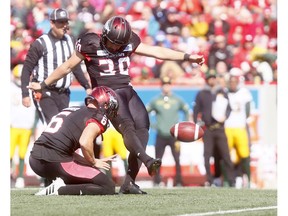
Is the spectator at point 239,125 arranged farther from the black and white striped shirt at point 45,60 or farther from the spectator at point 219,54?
the black and white striped shirt at point 45,60

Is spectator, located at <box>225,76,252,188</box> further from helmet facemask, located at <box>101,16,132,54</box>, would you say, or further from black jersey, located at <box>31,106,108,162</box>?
black jersey, located at <box>31,106,108,162</box>

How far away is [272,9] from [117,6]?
3.01m

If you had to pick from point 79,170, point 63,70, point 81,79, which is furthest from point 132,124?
point 81,79

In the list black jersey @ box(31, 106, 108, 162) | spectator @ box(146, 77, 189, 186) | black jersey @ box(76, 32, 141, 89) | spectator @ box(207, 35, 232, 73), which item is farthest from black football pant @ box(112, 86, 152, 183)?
spectator @ box(207, 35, 232, 73)

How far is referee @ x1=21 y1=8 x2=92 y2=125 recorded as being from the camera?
924 cm

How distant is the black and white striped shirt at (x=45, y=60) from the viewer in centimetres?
929

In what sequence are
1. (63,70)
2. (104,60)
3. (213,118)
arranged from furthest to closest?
(213,118) < (63,70) < (104,60)

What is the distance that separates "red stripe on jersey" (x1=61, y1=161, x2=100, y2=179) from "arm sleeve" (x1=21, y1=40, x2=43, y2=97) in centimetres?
193

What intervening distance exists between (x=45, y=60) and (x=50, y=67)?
0.29 ft

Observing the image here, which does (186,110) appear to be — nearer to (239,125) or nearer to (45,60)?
(239,125)

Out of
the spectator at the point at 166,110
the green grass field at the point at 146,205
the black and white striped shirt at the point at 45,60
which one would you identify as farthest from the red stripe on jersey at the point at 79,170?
the spectator at the point at 166,110

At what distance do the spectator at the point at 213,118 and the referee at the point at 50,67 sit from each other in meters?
3.88

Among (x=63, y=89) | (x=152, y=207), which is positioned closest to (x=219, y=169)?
(x=63, y=89)

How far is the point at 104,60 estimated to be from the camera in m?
8.05
